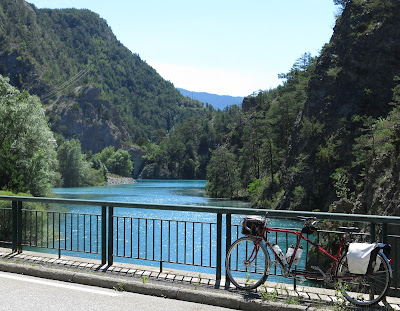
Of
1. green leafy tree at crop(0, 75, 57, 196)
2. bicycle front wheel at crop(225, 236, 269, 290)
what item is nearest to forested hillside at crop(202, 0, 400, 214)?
green leafy tree at crop(0, 75, 57, 196)

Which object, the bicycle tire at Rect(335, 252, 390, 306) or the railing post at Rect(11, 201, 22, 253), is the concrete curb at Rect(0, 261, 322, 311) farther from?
the railing post at Rect(11, 201, 22, 253)

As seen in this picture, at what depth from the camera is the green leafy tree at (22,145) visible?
124ft

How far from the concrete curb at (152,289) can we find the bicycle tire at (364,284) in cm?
48

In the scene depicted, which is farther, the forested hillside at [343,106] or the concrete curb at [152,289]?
the forested hillside at [343,106]

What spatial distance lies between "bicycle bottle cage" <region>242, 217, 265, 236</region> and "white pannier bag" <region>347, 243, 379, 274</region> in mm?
1375

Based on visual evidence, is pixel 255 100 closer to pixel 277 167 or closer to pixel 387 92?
pixel 277 167

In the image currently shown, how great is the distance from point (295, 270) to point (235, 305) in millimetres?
970

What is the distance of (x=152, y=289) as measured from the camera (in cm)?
702

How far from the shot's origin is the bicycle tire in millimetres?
5840

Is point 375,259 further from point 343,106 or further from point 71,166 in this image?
point 71,166

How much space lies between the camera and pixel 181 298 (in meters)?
6.80

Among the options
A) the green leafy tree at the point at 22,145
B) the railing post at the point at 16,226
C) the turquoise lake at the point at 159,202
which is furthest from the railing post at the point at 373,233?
the green leafy tree at the point at 22,145

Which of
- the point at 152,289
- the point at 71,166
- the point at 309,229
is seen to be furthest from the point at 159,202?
the point at 309,229

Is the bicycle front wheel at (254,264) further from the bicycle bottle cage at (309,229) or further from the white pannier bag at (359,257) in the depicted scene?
the white pannier bag at (359,257)
